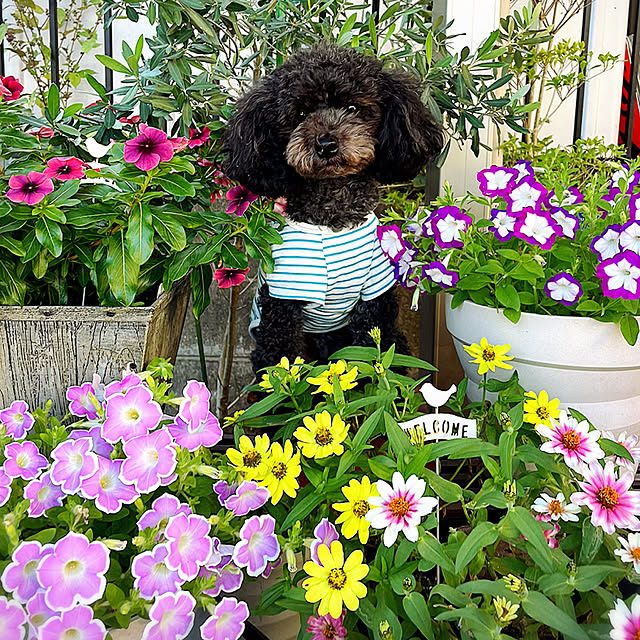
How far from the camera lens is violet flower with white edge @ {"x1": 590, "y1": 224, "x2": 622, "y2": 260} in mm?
966

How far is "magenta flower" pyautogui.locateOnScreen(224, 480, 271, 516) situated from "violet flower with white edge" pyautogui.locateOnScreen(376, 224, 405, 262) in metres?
0.65

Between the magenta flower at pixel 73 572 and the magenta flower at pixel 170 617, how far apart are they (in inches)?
1.9

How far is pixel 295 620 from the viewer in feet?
2.90

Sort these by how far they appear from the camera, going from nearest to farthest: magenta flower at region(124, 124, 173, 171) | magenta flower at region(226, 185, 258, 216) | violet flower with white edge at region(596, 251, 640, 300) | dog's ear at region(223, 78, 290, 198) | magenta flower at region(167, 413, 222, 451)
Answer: magenta flower at region(167, 413, 222, 451) < violet flower with white edge at region(596, 251, 640, 300) < magenta flower at region(124, 124, 173, 171) < dog's ear at region(223, 78, 290, 198) < magenta flower at region(226, 185, 258, 216)

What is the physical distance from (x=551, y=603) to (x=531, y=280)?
556mm

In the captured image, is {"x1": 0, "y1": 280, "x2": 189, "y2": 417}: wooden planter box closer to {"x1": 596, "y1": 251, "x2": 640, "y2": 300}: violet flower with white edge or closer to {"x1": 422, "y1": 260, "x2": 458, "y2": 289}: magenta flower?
{"x1": 422, "y1": 260, "x2": 458, "y2": 289}: magenta flower

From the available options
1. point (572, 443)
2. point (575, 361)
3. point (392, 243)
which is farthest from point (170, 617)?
point (392, 243)

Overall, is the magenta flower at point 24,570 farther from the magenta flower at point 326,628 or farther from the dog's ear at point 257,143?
the dog's ear at point 257,143

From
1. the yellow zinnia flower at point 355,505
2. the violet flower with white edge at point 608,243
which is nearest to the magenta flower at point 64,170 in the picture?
the yellow zinnia flower at point 355,505

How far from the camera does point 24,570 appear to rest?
0.56 m

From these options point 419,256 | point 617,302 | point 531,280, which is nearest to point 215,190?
point 419,256

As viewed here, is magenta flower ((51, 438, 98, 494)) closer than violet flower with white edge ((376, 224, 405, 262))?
Yes

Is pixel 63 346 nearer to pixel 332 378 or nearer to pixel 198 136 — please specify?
pixel 332 378

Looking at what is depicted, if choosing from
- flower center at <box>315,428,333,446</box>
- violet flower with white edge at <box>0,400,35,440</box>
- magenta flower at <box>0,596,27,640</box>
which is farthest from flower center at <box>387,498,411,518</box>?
violet flower with white edge at <box>0,400,35,440</box>
